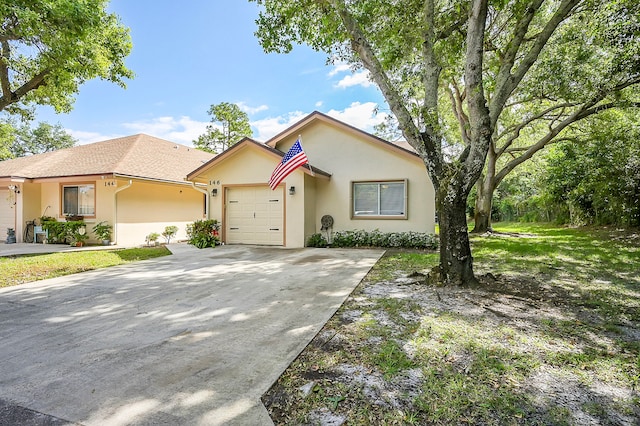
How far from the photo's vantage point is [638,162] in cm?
1059

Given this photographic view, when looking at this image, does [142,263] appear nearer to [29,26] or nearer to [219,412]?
[29,26]

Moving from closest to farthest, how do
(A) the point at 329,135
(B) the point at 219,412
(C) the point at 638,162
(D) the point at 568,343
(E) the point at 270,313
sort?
(B) the point at 219,412 < (D) the point at 568,343 < (E) the point at 270,313 < (C) the point at 638,162 < (A) the point at 329,135

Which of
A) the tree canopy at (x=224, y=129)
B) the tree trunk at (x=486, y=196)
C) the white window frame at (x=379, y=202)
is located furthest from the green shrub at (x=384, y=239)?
the tree canopy at (x=224, y=129)

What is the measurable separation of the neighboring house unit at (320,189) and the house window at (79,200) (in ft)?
14.7

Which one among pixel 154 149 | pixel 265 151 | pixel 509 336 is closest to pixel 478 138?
pixel 509 336

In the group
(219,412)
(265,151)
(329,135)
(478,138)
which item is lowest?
(219,412)

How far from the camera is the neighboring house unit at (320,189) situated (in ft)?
35.0

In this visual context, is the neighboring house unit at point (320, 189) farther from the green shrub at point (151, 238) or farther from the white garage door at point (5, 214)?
the white garage door at point (5, 214)

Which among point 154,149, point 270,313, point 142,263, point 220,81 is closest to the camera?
point 270,313

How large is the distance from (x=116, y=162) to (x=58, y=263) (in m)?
5.71

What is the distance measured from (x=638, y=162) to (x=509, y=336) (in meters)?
12.2

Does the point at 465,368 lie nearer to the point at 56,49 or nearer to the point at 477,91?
the point at 477,91

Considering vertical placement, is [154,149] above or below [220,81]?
below

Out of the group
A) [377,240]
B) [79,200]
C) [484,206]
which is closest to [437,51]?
[377,240]
